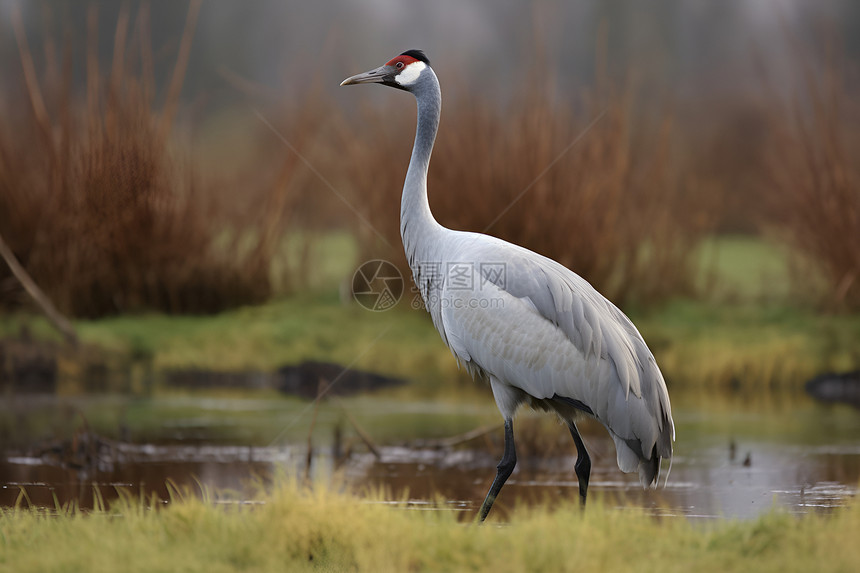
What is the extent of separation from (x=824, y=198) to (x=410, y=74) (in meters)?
6.28

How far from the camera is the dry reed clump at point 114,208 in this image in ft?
Answer: 31.9

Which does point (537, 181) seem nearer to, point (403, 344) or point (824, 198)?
point (403, 344)

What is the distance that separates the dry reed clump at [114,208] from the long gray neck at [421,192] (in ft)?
12.6

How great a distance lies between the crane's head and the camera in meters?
6.29

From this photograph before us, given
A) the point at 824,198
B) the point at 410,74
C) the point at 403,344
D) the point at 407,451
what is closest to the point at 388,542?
the point at 410,74

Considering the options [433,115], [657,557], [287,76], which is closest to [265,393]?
[287,76]

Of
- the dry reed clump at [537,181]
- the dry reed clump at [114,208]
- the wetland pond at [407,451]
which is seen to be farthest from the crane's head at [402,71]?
the dry reed clump at [537,181]

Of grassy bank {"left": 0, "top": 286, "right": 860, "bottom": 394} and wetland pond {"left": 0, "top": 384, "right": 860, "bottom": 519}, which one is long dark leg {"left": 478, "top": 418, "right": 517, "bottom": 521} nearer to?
wetland pond {"left": 0, "top": 384, "right": 860, "bottom": 519}

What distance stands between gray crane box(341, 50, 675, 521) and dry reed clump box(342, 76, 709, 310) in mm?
4587

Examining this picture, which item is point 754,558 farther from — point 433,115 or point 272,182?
point 272,182

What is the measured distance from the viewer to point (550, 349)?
5469 millimetres

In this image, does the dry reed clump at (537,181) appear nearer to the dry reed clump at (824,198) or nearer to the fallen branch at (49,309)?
the dry reed clump at (824,198)

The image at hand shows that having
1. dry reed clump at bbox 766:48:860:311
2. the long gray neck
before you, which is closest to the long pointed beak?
the long gray neck

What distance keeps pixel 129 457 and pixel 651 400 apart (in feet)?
12.2
